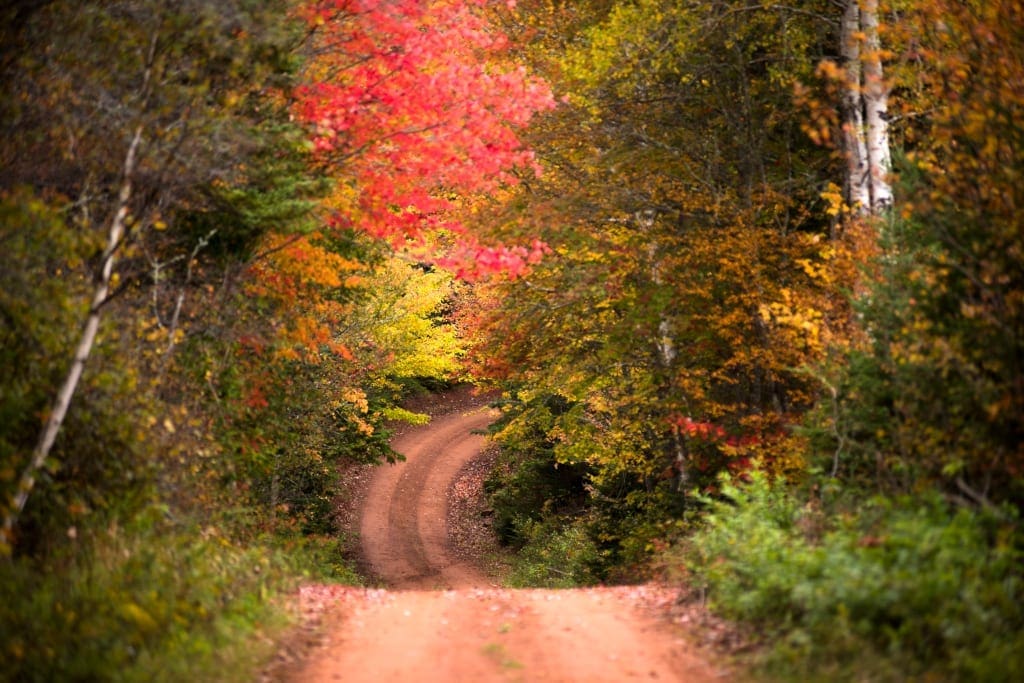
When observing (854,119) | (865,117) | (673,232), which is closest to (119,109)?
(865,117)

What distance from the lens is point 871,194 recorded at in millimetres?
12336

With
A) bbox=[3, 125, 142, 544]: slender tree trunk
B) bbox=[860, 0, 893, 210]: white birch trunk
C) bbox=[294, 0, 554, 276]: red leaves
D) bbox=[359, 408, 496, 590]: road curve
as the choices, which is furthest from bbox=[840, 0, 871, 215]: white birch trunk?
bbox=[359, 408, 496, 590]: road curve

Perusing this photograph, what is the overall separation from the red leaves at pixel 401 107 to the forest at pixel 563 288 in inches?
2.3

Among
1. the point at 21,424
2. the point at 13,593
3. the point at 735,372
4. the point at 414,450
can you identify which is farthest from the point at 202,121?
the point at 414,450

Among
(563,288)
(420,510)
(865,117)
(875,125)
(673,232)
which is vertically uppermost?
(865,117)

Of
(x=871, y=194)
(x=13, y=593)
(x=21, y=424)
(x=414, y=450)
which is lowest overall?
(x=414, y=450)

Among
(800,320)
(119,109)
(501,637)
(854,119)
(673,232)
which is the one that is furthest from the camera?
(673,232)

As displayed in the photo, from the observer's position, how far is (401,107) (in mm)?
11992

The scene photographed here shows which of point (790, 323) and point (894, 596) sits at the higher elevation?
point (790, 323)

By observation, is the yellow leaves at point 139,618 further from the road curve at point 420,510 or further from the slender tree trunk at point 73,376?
the road curve at point 420,510

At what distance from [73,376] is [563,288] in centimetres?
1049

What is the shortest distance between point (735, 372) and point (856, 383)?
22.9ft

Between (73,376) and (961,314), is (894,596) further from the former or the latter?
(73,376)

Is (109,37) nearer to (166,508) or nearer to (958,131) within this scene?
(166,508)
